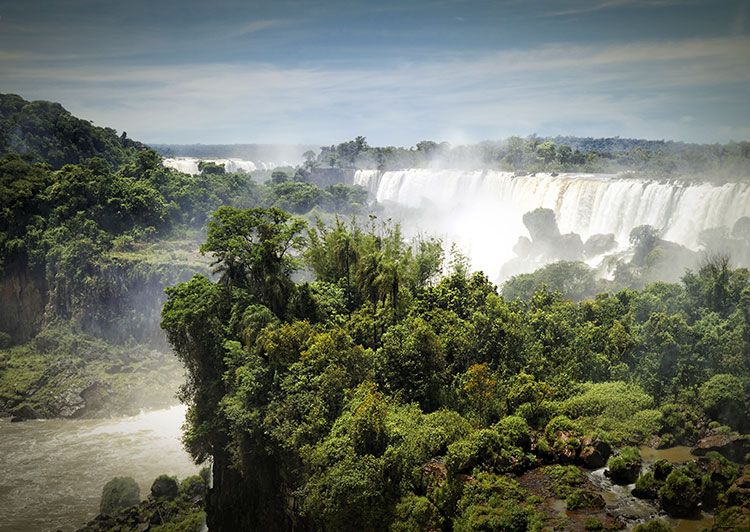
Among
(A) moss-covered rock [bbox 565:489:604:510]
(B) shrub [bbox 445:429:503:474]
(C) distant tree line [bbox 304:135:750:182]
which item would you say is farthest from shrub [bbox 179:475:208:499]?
(C) distant tree line [bbox 304:135:750:182]

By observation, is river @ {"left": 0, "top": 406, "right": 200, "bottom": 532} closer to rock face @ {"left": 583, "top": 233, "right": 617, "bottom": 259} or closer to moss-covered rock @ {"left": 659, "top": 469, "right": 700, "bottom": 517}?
moss-covered rock @ {"left": 659, "top": 469, "right": 700, "bottom": 517}

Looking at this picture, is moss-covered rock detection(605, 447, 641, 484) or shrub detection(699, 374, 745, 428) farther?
shrub detection(699, 374, 745, 428)

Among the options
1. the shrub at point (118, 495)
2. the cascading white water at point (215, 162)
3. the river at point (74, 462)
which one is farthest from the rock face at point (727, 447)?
the cascading white water at point (215, 162)

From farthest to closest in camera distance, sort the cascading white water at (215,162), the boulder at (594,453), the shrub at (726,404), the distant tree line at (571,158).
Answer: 1. the cascading white water at (215,162)
2. the distant tree line at (571,158)
3. the shrub at (726,404)
4. the boulder at (594,453)

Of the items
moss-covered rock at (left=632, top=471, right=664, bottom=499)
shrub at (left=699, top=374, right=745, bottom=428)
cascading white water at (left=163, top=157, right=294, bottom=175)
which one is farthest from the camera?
cascading white water at (left=163, top=157, right=294, bottom=175)

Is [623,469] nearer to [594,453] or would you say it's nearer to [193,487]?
[594,453]

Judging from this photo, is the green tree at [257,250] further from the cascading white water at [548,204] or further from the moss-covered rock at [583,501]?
the cascading white water at [548,204]

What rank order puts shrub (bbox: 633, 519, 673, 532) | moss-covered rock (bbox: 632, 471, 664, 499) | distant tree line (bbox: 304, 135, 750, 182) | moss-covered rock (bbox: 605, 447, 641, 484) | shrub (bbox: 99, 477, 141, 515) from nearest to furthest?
1. shrub (bbox: 633, 519, 673, 532)
2. moss-covered rock (bbox: 632, 471, 664, 499)
3. moss-covered rock (bbox: 605, 447, 641, 484)
4. shrub (bbox: 99, 477, 141, 515)
5. distant tree line (bbox: 304, 135, 750, 182)
